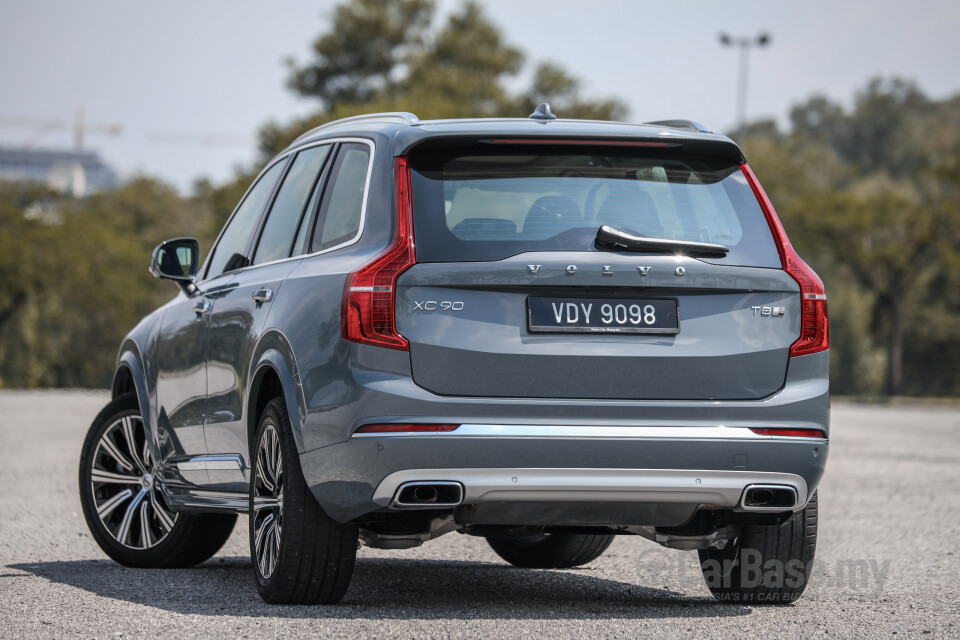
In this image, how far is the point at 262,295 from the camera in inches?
245

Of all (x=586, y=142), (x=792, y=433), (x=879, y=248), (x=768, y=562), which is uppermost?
(x=586, y=142)

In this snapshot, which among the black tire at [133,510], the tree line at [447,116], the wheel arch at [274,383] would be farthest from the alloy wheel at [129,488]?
the tree line at [447,116]

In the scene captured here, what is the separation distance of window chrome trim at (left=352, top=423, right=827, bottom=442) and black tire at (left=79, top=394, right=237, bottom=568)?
266 centimetres

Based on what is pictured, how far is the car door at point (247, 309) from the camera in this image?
627cm

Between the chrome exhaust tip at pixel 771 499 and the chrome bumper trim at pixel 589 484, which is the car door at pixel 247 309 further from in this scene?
the chrome exhaust tip at pixel 771 499

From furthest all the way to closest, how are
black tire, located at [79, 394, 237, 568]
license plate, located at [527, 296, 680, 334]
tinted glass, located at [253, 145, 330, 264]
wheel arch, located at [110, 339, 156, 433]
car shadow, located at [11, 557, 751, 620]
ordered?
1. wheel arch, located at [110, 339, 156, 433]
2. black tire, located at [79, 394, 237, 568]
3. tinted glass, located at [253, 145, 330, 264]
4. car shadow, located at [11, 557, 751, 620]
5. license plate, located at [527, 296, 680, 334]

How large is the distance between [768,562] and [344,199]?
2278 millimetres

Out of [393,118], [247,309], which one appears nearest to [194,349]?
[247,309]

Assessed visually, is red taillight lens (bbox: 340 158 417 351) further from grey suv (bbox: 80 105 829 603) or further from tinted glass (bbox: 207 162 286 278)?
tinted glass (bbox: 207 162 286 278)

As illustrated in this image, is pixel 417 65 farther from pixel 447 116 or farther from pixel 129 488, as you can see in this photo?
pixel 129 488

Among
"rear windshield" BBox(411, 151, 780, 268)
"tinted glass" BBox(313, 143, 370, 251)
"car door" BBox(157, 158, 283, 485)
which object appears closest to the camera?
"rear windshield" BBox(411, 151, 780, 268)

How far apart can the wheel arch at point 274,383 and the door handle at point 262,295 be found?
0.21m

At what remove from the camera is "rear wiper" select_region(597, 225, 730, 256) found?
5.47 metres

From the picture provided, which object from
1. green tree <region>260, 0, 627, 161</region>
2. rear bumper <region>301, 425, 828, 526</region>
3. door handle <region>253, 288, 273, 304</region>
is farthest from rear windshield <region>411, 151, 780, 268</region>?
green tree <region>260, 0, 627, 161</region>
